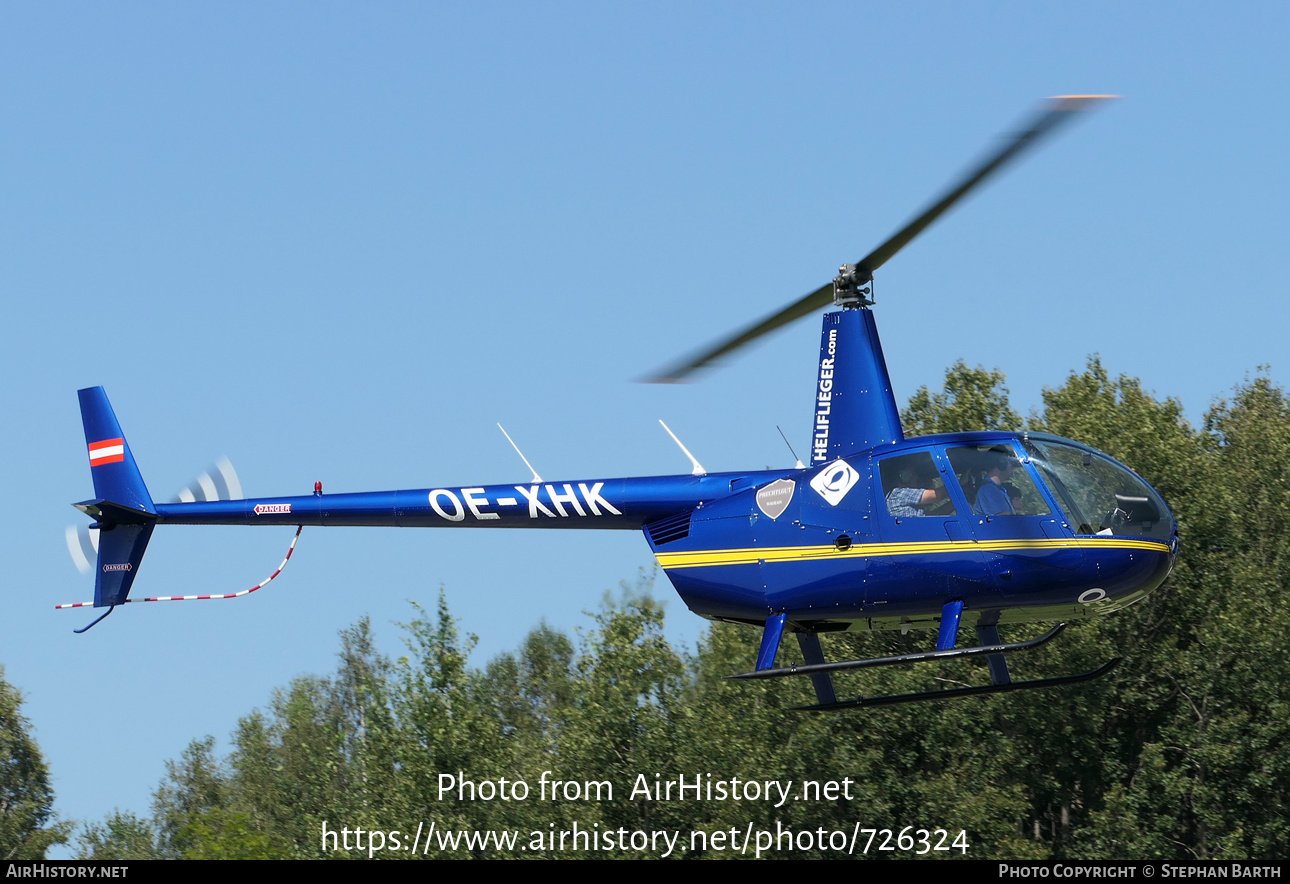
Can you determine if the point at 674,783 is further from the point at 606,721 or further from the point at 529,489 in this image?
the point at 529,489

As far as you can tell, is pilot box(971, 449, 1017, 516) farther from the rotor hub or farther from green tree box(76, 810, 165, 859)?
green tree box(76, 810, 165, 859)

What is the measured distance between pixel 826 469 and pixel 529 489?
367cm

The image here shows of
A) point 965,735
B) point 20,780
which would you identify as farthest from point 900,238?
point 20,780

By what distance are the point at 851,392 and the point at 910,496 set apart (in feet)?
5.33

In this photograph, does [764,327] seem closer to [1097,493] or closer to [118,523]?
[1097,493]

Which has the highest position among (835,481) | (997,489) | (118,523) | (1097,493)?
(118,523)

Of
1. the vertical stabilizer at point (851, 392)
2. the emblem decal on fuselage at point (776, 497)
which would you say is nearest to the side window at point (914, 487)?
the vertical stabilizer at point (851, 392)

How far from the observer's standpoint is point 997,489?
15.2 meters

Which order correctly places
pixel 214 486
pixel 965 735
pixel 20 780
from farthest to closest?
pixel 20 780, pixel 965 735, pixel 214 486

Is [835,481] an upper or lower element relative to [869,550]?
upper

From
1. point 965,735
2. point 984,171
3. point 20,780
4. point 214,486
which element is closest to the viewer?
point 984,171

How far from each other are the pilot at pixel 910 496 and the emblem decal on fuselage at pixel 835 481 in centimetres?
46

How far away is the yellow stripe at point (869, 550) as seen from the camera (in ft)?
49.0

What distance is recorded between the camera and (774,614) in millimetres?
16203
